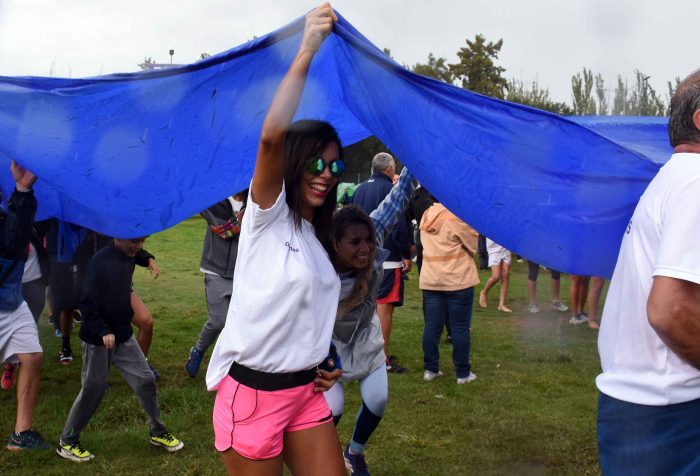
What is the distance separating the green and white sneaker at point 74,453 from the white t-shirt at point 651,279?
12.3 ft

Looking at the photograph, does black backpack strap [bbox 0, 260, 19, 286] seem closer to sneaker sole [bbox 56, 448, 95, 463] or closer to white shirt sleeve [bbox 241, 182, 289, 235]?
sneaker sole [bbox 56, 448, 95, 463]

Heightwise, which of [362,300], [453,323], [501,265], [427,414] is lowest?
[427,414]

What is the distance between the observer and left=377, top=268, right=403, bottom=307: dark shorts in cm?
721

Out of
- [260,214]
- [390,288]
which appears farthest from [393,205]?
[390,288]

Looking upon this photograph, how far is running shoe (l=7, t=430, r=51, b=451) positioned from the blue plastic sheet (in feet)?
7.64

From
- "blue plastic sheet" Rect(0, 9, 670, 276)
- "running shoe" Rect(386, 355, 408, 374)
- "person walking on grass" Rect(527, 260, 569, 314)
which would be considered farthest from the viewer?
"person walking on grass" Rect(527, 260, 569, 314)

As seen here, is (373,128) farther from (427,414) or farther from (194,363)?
(194,363)

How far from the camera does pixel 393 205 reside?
14.1ft

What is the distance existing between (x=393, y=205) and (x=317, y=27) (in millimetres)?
1841

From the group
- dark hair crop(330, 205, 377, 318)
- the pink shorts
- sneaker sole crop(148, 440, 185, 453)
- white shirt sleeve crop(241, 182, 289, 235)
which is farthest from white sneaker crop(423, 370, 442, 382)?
white shirt sleeve crop(241, 182, 289, 235)

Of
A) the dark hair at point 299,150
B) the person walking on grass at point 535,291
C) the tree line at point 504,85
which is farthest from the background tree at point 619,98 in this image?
the dark hair at point 299,150

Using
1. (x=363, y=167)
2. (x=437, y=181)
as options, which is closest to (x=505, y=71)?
(x=363, y=167)

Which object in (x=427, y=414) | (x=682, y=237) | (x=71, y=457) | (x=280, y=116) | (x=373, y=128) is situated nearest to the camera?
(x=682, y=237)

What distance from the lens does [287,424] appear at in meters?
2.78
